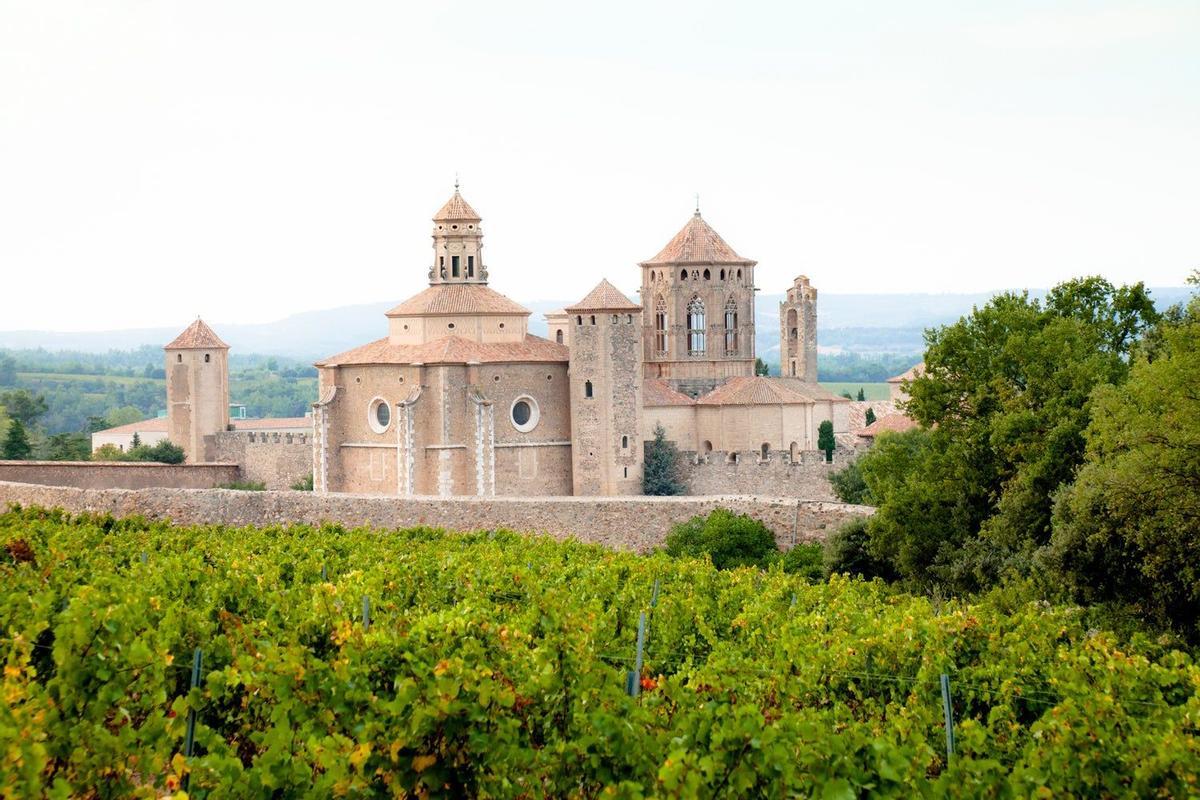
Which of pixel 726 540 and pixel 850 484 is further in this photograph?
pixel 850 484

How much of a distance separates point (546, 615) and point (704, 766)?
17.1 feet

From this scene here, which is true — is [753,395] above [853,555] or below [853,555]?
above

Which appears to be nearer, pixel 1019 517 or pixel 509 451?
pixel 1019 517

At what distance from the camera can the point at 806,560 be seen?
28594 mm

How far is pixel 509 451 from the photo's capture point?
48250mm

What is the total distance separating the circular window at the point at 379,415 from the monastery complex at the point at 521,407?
0.04 meters

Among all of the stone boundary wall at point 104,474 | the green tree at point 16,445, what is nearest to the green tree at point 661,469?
the stone boundary wall at point 104,474

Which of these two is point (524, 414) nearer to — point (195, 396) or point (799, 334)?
point (195, 396)

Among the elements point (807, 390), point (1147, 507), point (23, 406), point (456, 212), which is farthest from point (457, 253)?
point (23, 406)

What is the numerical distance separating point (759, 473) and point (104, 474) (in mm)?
17854

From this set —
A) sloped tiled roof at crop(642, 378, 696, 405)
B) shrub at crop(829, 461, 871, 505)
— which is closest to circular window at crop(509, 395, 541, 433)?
sloped tiled roof at crop(642, 378, 696, 405)

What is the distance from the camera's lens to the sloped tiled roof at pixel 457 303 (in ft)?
167

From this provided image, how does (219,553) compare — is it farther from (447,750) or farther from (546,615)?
(447,750)

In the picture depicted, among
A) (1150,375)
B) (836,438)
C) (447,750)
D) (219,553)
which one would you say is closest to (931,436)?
(1150,375)
